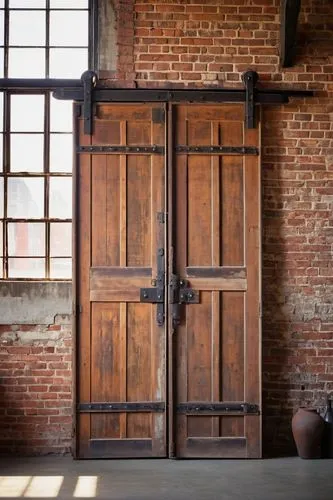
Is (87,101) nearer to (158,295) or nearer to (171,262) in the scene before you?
(171,262)

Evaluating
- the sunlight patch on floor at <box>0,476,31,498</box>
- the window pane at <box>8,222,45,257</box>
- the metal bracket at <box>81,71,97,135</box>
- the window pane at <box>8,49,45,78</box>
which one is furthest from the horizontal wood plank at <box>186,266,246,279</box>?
the window pane at <box>8,49,45,78</box>

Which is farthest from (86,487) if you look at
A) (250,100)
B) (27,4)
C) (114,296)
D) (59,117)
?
(27,4)

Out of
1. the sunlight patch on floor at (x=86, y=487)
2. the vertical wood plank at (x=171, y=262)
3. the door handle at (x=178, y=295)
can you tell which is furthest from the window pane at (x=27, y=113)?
the sunlight patch on floor at (x=86, y=487)

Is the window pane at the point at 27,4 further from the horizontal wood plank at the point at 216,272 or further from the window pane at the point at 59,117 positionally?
the horizontal wood plank at the point at 216,272

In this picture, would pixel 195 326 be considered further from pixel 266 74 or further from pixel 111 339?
pixel 266 74

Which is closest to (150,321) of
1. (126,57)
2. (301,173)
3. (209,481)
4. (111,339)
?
(111,339)

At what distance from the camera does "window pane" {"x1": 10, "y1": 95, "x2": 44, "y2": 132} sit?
18.7 ft

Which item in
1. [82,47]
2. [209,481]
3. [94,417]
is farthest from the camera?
[82,47]

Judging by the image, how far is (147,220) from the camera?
5.48 meters

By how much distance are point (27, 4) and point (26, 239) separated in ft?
6.31

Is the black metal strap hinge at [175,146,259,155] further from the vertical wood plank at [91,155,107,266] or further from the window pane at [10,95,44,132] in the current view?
the window pane at [10,95,44,132]

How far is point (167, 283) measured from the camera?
5430 millimetres

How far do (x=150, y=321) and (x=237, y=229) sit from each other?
3.22ft

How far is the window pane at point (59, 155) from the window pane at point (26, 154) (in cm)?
8
